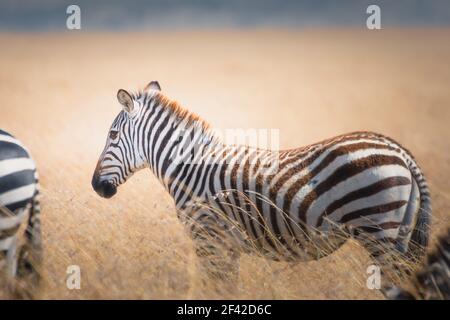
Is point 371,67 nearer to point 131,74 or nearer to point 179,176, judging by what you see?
point 131,74

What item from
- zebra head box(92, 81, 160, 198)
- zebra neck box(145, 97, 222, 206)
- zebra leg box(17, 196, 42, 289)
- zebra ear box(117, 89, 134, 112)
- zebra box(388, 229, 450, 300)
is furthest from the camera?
zebra head box(92, 81, 160, 198)

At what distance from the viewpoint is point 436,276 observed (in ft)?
15.3

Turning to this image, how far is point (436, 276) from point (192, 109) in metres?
15.9

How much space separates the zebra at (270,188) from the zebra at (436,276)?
20.1 inches

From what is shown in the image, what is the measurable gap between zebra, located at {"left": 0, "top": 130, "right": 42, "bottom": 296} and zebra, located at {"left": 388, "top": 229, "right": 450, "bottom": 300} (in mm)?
2878

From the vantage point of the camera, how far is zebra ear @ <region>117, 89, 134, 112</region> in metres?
6.02

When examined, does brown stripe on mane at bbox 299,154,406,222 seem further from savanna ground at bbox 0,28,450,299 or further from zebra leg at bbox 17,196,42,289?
zebra leg at bbox 17,196,42,289

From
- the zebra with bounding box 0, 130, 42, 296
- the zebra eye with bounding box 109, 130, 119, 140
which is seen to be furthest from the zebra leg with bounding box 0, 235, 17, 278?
the zebra eye with bounding box 109, 130, 119, 140

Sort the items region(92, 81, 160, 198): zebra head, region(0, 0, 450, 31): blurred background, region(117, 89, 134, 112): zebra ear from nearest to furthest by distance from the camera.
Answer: region(117, 89, 134, 112): zebra ear < region(92, 81, 160, 198): zebra head < region(0, 0, 450, 31): blurred background

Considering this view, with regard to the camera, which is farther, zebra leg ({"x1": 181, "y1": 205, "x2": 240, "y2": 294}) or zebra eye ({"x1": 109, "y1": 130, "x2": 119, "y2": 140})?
zebra eye ({"x1": 109, "y1": 130, "x2": 119, "y2": 140})

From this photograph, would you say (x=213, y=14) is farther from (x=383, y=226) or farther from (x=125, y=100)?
(x=383, y=226)

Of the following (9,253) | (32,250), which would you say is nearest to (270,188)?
(32,250)
